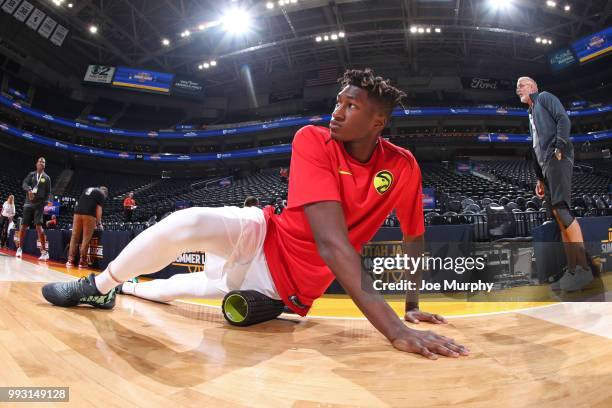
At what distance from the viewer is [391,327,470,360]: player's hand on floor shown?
1.00m

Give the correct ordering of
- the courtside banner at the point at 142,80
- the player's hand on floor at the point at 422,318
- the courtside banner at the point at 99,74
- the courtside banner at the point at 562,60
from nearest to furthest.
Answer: the player's hand on floor at the point at 422,318, the courtside banner at the point at 562,60, the courtside banner at the point at 99,74, the courtside banner at the point at 142,80

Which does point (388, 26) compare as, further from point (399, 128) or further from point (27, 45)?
point (27, 45)

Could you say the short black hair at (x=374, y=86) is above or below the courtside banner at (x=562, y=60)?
below

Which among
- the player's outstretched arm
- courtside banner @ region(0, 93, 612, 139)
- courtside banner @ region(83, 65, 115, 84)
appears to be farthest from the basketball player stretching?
courtside banner @ region(83, 65, 115, 84)

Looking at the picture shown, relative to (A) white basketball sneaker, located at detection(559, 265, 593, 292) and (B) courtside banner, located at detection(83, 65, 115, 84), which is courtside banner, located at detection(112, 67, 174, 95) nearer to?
(B) courtside banner, located at detection(83, 65, 115, 84)

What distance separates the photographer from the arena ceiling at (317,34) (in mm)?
17969

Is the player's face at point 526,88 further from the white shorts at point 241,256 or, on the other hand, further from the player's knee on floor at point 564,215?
the white shorts at point 241,256

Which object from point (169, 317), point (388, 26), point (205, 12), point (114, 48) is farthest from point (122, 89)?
point (169, 317)

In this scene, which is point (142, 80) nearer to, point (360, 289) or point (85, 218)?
point (85, 218)

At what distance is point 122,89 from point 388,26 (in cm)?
1836

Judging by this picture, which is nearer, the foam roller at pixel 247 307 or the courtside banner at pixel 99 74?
the foam roller at pixel 247 307

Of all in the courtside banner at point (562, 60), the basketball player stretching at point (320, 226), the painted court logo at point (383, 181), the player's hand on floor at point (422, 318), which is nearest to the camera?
the basketball player stretching at point (320, 226)

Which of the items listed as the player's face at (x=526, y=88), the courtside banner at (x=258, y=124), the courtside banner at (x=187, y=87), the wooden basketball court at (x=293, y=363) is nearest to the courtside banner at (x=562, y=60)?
the courtside banner at (x=258, y=124)

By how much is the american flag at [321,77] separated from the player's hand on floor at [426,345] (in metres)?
24.1
